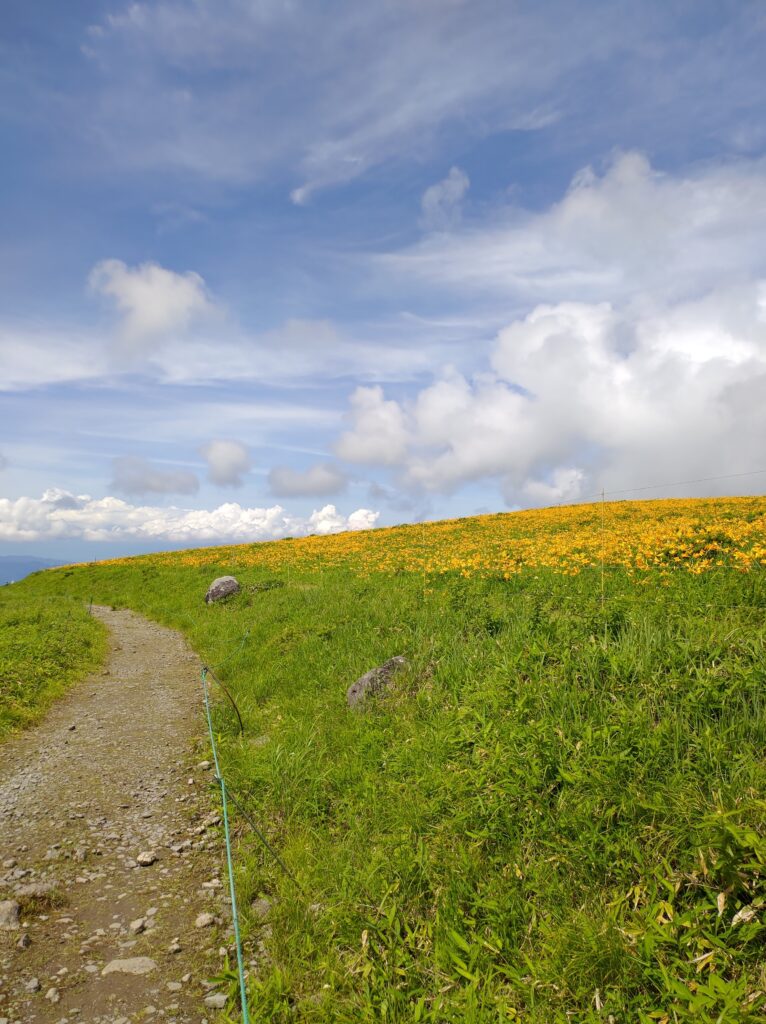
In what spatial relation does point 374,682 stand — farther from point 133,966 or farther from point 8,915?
point 8,915

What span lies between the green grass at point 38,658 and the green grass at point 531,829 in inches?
192

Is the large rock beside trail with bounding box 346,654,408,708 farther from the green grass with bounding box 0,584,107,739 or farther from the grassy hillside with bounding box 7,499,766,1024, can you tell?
the green grass with bounding box 0,584,107,739

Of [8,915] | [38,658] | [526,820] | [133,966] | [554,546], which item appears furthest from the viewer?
[554,546]

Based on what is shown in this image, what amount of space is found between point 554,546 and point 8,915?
13786 millimetres

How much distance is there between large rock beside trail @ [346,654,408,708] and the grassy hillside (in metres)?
0.19

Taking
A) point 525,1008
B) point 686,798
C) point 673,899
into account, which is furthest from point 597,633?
point 525,1008

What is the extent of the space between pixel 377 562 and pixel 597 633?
1391 cm

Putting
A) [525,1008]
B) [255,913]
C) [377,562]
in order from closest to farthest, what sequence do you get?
[525,1008]
[255,913]
[377,562]

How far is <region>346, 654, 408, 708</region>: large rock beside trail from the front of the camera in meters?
7.45

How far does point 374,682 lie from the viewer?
752cm

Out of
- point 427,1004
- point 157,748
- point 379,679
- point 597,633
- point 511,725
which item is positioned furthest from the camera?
point 157,748

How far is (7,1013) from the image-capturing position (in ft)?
12.2

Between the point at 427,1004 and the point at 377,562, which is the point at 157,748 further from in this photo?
the point at 377,562

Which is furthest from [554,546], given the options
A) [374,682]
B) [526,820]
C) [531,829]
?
[531,829]
